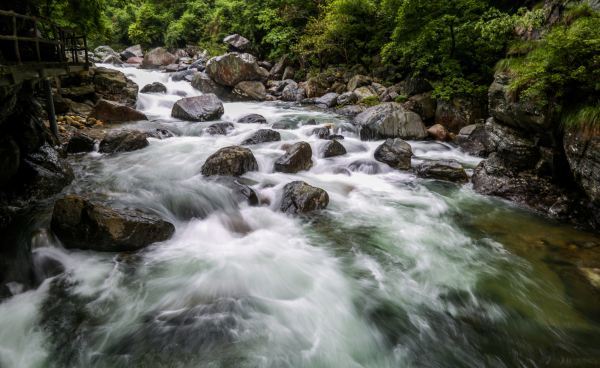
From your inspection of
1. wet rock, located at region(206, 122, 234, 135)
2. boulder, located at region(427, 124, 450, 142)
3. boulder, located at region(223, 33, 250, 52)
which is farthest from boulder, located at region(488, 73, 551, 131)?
boulder, located at region(223, 33, 250, 52)

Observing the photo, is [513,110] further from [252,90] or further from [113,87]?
[113,87]

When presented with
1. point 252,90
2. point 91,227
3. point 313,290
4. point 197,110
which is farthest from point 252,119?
point 313,290

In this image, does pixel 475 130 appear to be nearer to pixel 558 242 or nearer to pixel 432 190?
pixel 432 190

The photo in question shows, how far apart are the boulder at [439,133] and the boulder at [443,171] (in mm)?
2535

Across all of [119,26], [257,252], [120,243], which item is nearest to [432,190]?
[257,252]

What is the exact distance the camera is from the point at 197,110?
1354cm

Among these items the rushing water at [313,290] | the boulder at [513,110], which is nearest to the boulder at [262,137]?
the rushing water at [313,290]

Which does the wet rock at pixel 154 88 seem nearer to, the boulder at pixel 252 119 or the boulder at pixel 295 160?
the boulder at pixel 252 119

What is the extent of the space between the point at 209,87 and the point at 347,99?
803 cm

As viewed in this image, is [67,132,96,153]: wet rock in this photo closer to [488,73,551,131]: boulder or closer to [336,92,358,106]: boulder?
[336,92,358,106]: boulder

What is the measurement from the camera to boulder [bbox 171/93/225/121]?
1345 cm

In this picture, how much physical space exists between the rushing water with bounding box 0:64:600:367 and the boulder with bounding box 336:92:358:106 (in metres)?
9.08

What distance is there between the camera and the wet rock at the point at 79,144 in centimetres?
922

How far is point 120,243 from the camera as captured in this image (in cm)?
518
